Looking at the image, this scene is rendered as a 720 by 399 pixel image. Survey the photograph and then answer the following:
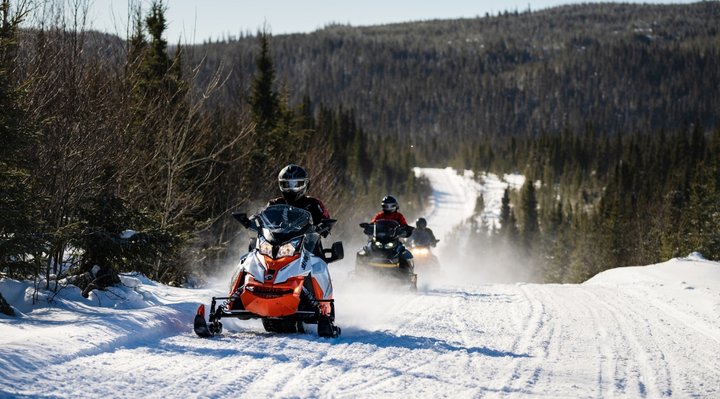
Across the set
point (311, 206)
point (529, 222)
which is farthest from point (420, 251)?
point (529, 222)

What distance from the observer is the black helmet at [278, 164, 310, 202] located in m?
9.34

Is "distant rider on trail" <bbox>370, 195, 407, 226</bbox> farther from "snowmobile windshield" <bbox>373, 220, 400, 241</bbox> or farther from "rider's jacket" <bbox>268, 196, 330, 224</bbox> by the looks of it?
"rider's jacket" <bbox>268, 196, 330, 224</bbox>

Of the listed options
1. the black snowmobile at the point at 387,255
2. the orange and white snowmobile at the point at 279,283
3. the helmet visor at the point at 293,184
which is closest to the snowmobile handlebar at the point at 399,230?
the black snowmobile at the point at 387,255

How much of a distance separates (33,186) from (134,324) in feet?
9.76

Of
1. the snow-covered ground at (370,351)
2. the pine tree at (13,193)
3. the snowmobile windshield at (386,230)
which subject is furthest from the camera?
the snowmobile windshield at (386,230)

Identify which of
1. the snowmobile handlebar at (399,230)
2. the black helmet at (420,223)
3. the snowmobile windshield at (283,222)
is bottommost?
the black helmet at (420,223)

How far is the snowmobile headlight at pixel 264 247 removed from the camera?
27.5ft

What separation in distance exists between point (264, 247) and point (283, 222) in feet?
1.19

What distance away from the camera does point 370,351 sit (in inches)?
295

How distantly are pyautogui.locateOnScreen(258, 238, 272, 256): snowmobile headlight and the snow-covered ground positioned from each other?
0.91m

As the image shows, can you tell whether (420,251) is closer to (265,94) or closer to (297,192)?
(297,192)

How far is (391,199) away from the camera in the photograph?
16.0 meters

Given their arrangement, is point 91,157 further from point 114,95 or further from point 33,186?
point 114,95

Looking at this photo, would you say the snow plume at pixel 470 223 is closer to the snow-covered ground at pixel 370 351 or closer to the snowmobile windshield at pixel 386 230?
the snowmobile windshield at pixel 386 230
